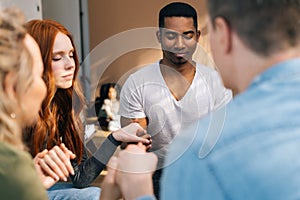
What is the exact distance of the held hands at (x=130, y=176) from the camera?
108 centimetres

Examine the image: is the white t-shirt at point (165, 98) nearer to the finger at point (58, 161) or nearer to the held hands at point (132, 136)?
the held hands at point (132, 136)

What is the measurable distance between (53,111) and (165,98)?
453mm

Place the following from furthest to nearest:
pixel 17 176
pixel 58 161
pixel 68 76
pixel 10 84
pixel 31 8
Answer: pixel 31 8 < pixel 68 76 < pixel 58 161 < pixel 10 84 < pixel 17 176

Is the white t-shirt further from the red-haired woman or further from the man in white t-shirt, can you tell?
the red-haired woman

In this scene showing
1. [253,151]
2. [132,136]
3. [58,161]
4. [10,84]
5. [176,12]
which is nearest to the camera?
[253,151]

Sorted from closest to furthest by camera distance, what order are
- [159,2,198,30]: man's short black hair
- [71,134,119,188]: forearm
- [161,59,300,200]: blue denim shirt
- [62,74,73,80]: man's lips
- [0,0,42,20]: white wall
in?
[161,59,300,200]: blue denim shirt < [71,134,119,188]: forearm < [62,74,73,80]: man's lips < [159,2,198,30]: man's short black hair < [0,0,42,20]: white wall

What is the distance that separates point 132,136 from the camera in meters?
1.70

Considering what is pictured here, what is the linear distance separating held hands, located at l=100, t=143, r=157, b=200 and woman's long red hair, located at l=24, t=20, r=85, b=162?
3.03 feet

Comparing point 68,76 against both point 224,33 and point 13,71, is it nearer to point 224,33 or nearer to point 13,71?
point 13,71

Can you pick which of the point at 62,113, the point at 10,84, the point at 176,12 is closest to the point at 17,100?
the point at 10,84

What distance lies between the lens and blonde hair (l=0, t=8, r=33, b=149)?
1.15m

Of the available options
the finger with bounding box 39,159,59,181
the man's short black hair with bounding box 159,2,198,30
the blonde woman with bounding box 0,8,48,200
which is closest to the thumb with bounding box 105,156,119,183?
the blonde woman with bounding box 0,8,48,200

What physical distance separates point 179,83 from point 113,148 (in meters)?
0.59

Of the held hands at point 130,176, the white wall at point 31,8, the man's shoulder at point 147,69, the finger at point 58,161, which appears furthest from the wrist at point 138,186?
the white wall at point 31,8
